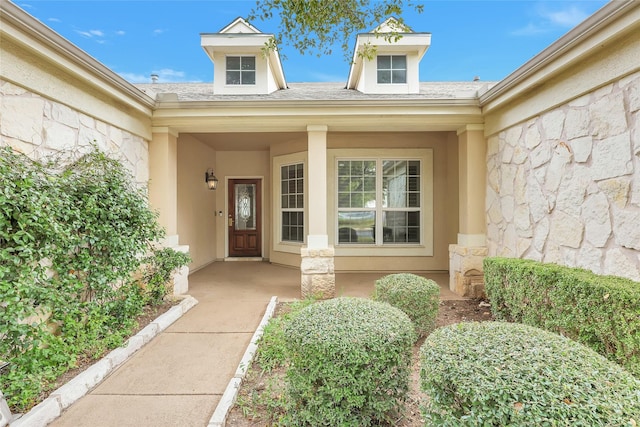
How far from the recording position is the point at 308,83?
962 cm

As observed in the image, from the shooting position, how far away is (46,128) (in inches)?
120

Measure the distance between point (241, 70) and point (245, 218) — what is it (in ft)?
12.6

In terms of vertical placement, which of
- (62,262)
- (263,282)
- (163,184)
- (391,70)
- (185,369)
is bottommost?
(185,369)

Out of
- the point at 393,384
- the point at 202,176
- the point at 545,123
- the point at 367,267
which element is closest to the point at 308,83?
the point at 202,176

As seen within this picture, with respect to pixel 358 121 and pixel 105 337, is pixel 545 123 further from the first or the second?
pixel 105 337

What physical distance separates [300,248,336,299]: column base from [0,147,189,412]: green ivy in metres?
2.13

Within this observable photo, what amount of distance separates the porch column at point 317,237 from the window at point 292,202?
→ 7.26ft

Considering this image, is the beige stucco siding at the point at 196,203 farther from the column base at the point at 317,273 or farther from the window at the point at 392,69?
the window at the point at 392,69

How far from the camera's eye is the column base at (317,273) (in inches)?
191

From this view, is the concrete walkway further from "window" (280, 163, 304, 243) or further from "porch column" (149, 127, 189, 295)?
"window" (280, 163, 304, 243)

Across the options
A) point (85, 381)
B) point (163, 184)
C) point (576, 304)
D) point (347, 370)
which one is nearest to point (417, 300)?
point (576, 304)

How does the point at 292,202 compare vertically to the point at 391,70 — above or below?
below

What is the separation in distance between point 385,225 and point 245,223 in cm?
404

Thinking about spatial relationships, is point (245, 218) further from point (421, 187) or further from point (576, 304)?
point (576, 304)
